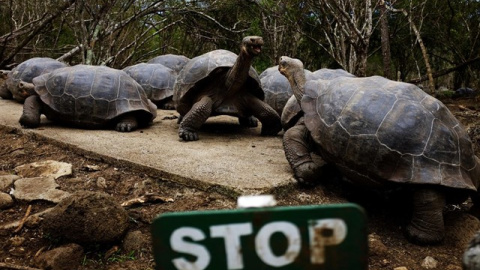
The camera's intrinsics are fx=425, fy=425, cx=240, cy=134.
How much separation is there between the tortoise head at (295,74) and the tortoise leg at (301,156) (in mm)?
332

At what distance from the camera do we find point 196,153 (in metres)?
4.02

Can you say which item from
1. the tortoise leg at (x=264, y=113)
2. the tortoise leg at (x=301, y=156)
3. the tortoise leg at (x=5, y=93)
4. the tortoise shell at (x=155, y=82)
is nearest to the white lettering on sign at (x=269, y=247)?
the tortoise leg at (x=301, y=156)

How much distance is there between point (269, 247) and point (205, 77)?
13.2 ft

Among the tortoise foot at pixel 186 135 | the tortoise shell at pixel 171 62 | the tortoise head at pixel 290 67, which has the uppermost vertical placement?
the tortoise shell at pixel 171 62

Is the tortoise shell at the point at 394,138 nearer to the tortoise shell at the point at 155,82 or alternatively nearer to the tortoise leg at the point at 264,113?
the tortoise leg at the point at 264,113

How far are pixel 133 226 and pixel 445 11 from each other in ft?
39.7

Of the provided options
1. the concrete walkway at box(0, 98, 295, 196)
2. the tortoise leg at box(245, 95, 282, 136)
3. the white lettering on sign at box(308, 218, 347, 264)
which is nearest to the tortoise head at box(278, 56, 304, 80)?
the concrete walkway at box(0, 98, 295, 196)

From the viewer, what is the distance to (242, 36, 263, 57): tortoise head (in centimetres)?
423

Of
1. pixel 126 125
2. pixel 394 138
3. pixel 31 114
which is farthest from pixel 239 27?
pixel 394 138

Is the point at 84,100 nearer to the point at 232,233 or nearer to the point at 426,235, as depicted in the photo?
the point at 426,235

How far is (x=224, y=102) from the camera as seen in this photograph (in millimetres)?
4980

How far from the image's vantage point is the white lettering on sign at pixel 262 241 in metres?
0.86

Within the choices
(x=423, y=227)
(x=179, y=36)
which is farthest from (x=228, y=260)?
(x=179, y=36)

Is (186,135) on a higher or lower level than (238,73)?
lower
